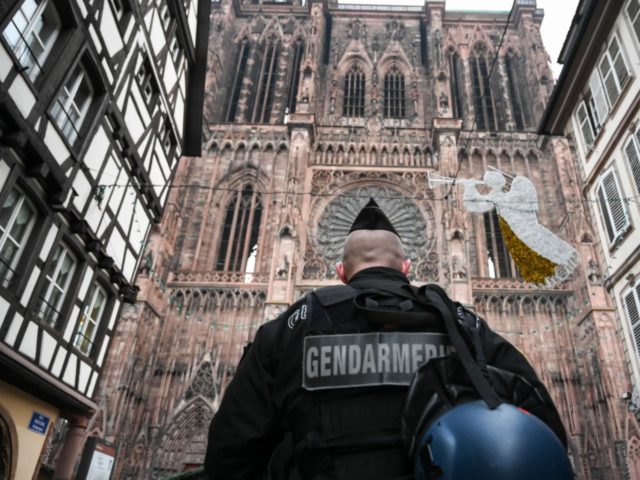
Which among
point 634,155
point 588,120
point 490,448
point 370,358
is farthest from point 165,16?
point 490,448

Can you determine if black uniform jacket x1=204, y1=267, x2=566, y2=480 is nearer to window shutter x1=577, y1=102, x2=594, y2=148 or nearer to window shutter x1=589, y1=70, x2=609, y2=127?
window shutter x1=589, y1=70, x2=609, y2=127

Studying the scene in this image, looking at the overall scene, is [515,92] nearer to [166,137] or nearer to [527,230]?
[527,230]

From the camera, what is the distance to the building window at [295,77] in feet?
97.1

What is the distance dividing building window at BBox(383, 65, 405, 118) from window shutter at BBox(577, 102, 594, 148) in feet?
55.1

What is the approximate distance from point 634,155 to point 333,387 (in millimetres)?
9378

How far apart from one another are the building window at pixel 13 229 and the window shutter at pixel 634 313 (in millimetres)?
10428

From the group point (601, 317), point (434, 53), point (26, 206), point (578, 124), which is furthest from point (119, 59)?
point (434, 53)

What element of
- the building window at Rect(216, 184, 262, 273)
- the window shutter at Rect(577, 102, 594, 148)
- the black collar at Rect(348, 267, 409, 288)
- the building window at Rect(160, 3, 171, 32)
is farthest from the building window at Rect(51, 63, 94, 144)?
the building window at Rect(216, 184, 262, 273)

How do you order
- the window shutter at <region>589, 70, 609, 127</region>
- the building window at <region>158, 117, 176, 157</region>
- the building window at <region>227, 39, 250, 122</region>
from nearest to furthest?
the window shutter at <region>589, 70, 609, 127</region> → the building window at <region>158, 117, 176, 157</region> → the building window at <region>227, 39, 250, 122</region>

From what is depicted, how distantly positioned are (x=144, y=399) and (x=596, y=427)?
16.8 meters

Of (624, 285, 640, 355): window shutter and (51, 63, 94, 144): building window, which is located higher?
(51, 63, 94, 144): building window

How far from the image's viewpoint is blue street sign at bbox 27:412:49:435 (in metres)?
8.36

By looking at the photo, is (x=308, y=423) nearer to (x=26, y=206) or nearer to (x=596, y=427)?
(x=26, y=206)

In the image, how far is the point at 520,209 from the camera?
978 centimetres
